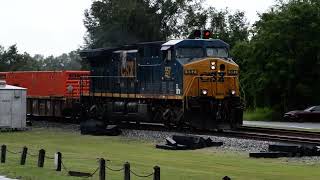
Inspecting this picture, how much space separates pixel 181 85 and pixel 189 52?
68.2 inches

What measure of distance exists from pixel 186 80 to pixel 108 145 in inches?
202

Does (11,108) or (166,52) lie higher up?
(166,52)

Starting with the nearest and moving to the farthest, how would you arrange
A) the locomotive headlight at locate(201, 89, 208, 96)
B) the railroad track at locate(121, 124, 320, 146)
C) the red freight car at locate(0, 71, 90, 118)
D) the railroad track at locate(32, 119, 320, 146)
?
the railroad track at locate(121, 124, 320, 146) → the railroad track at locate(32, 119, 320, 146) → the locomotive headlight at locate(201, 89, 208, 96) → the red freight car at locate(0, 71, 90, 118)

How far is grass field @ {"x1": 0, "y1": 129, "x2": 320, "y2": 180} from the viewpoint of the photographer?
1505cm

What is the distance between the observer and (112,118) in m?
32.3

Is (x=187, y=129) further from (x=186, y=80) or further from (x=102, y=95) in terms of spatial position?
(x=102, y=95)

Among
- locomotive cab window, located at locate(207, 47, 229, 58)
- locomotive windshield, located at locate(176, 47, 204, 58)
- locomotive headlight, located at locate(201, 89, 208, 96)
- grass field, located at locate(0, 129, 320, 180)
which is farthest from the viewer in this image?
locomotive cab window, located at locate(207, 47, 229, 58)

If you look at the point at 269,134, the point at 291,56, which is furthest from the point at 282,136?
the point at 291,56

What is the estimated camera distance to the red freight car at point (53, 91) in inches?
1462

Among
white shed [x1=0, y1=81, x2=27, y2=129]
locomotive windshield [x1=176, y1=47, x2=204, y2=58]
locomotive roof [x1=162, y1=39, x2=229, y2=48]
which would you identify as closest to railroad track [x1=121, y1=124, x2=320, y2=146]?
locomotive windshield [x1=176, y1=47, x2=204, y2=58]

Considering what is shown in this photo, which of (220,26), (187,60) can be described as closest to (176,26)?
(220,26)

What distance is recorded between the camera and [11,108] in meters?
31.9

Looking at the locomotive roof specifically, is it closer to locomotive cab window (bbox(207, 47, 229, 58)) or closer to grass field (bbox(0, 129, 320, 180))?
locomotive cab window (bbox(207, 47, 229, 58))

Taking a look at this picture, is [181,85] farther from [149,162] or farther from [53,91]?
[53,91]
